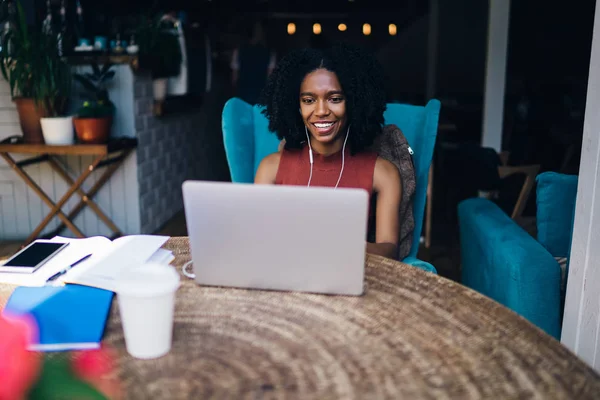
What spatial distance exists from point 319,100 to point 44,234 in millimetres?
2832

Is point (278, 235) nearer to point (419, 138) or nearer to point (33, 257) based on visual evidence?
point (33, 257)

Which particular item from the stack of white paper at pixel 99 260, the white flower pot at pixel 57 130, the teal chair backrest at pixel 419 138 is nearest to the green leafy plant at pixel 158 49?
the white flower pot at pixel 57 130

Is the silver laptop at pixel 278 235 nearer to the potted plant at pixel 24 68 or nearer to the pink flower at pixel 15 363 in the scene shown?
the pink flower at pixel 15 363

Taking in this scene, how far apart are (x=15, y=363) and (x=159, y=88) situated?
3974 millimetres

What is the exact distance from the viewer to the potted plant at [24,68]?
3299 millimetres

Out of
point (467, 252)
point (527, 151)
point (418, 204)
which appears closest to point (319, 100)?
point (418, 204)

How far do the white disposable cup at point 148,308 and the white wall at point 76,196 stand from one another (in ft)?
10.4

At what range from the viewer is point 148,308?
900 mm

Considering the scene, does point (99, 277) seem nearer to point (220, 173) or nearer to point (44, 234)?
point (44, 234)

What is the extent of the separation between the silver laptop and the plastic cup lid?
0.52 ft

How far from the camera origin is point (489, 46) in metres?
4.44

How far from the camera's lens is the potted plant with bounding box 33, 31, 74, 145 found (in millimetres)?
3336

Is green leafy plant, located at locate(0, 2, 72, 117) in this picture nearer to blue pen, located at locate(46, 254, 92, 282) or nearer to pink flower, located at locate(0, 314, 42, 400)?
blue pen, located at locate(46, 254, 92, 282)

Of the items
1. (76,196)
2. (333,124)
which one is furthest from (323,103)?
(76,196)
